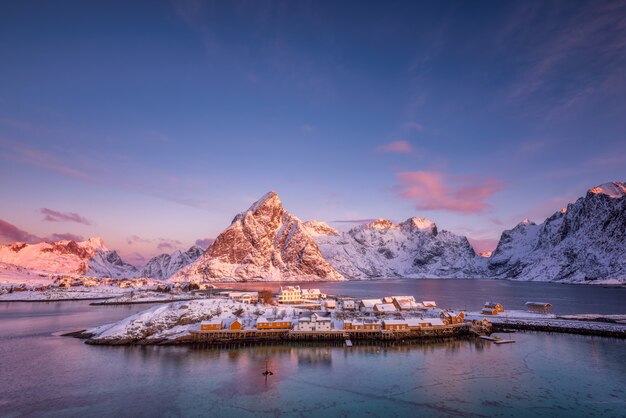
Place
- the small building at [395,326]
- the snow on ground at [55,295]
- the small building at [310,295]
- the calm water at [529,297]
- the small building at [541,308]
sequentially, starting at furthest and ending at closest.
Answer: the snow on ground at [55,295], the small building at [310,295], the calm water at [529,297], the small building at [541,308], the small building at [395,326]

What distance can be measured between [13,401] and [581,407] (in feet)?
151

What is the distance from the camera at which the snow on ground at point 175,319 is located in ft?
172

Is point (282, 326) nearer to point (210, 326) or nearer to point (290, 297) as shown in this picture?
point (210, 326)

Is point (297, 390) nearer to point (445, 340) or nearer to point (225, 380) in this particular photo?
point (225, 380)

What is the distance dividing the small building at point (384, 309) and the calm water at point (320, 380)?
1795 cm

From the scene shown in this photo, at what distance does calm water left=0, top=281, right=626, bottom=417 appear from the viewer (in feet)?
93.5

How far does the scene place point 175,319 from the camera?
57.2 metres

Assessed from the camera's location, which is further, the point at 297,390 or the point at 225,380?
the point at 225,380

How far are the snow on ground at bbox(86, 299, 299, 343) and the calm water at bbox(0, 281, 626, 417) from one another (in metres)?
3.88

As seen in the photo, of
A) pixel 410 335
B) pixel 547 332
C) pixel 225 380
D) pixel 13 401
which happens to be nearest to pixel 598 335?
pixel 547 332

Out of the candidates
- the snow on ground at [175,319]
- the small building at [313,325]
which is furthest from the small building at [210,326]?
the small building at [313,325]

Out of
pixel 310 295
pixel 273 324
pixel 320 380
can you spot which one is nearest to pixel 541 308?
pixel 273 324

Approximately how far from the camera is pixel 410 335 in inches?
2122

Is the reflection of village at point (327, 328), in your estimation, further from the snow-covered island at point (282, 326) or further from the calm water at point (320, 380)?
the calm water at point (320, 380)
